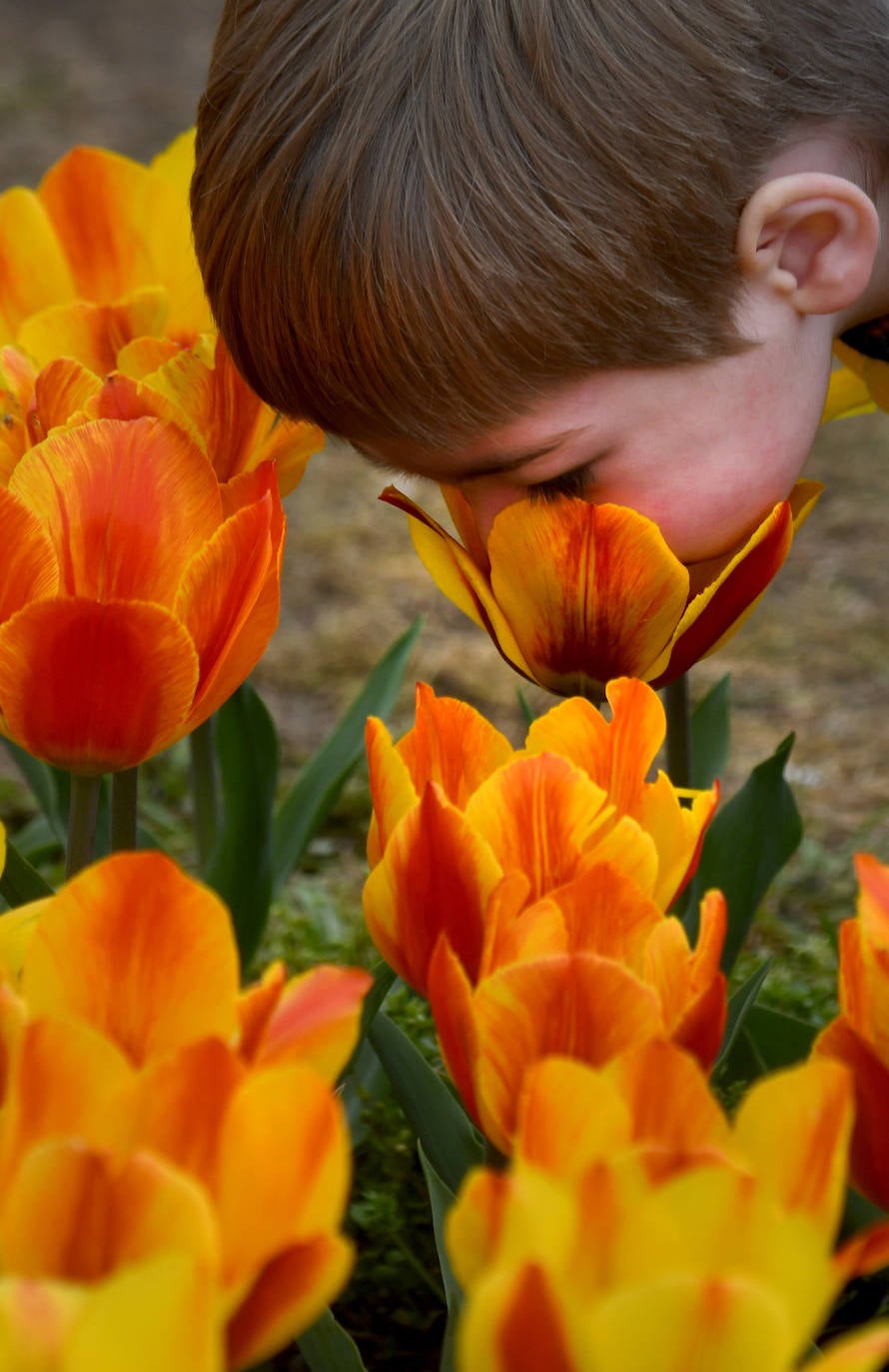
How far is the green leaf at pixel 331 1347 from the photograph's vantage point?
2.19ft

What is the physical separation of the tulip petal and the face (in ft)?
1.06

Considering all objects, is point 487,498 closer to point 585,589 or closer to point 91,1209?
point 585,589

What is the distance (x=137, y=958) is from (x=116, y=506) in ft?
0.95

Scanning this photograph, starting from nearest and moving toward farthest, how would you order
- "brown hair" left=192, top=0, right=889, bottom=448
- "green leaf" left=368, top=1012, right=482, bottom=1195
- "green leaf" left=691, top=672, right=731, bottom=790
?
"green leaf" left=368, top=1012, right=482, bottom=1195 → "brown hair" left=192, top=0, right=889, bottom=448 → "green leaf" left=691, top=672, right=731, bottom=790

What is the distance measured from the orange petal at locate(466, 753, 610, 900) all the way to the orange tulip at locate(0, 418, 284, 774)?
0.17 meters

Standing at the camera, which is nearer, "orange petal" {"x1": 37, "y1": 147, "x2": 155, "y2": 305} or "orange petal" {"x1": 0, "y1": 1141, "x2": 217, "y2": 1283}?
"orange petal" {"x1": 0, "y1": 1141, "x2": 217, "y2": 1283}

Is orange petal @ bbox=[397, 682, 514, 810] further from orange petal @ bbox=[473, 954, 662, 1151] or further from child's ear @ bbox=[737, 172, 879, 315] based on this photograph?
child's ear @ bbox=[737, 172, 879, 315]

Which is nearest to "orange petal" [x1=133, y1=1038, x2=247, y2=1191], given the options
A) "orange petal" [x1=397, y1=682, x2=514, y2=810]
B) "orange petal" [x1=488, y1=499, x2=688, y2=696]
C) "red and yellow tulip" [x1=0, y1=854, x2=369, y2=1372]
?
"red and yellow tulip" [x1=0, y1=854, x2=369, y2=1372]

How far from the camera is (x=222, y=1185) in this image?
44cm

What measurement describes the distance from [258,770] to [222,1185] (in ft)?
2.41

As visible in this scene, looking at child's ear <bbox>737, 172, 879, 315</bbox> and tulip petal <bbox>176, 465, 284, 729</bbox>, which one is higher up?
child's ear <bbox>737, 172, 879, 315</bbox>

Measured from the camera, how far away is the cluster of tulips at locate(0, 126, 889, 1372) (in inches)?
15.9

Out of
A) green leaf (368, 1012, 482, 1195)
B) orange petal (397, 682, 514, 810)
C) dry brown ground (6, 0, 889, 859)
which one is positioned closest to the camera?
orange petal (397, 682, 514, 810)

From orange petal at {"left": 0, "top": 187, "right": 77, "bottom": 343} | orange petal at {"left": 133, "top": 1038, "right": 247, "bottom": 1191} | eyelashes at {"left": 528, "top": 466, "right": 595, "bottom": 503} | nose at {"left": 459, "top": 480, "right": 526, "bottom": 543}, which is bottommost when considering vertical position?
nose at {"left": 459, "top": 480, "right": 526, "bottom": 543}
